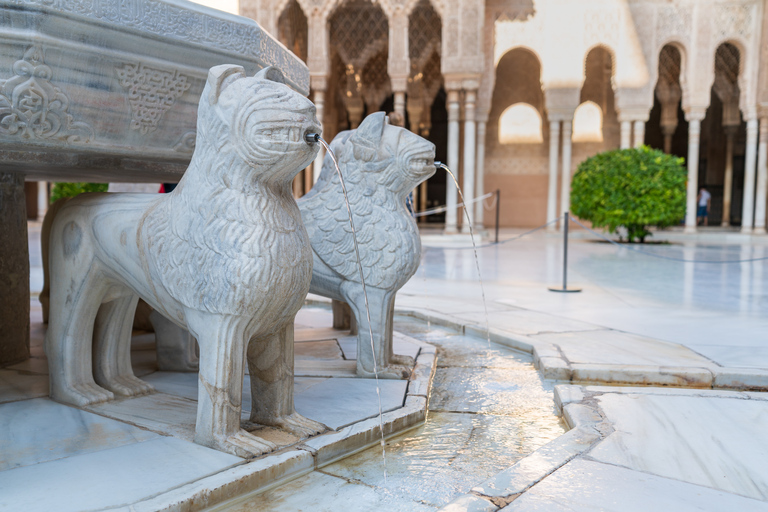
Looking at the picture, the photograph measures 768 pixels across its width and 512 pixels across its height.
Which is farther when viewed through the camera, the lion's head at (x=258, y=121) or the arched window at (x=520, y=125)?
the arched window at (x=520, y=125)

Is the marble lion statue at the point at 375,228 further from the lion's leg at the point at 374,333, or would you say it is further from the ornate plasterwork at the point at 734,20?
the ornate plasterwork at the point at 734,20

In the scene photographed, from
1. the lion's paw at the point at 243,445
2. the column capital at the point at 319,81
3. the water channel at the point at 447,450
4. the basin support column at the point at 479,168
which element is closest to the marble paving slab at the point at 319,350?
the water channel at the point at 447,450

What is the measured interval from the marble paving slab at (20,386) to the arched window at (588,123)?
18233 mm

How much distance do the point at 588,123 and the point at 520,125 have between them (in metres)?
2.04

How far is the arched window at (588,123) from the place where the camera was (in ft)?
61.2

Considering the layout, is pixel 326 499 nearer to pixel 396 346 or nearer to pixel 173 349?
pixel 173 349

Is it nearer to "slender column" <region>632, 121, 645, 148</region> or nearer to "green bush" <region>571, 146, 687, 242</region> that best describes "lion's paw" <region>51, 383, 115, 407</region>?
"green bush" <region>571, 146, 687, 242</region>

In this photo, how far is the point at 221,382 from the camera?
175 centimetres

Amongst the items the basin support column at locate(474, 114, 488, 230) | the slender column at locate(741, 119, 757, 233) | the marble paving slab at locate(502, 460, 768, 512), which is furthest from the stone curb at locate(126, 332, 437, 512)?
the slender column at locate(741, 119, 757, 233)

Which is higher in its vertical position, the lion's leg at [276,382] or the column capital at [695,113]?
the column capital at [695,113]

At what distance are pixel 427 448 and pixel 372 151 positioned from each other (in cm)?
124

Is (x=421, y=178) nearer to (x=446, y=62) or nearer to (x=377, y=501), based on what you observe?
(x=377, y=501)

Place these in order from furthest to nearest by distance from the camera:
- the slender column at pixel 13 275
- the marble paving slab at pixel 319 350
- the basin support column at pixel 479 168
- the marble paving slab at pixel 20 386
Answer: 1. the basin support column at pixel 479 168
2. the marble paving slab at pixel 319 350
3. the slender column at pixel 13 275
4. the marble paving slab at pixel 20 386

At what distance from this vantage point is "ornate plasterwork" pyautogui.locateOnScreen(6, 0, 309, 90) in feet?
5.95
